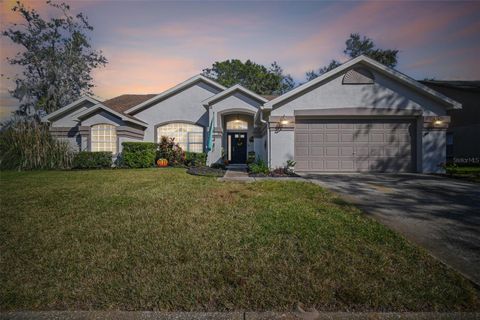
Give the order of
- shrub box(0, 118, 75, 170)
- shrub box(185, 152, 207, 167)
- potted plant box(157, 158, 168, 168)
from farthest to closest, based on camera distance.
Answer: shrub box(185, 152, 207, 167) → potted plant box(157, 158, 168, 168) → shrub box(0, 118, 75, 170)

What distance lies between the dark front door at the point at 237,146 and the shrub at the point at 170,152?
3830 mm

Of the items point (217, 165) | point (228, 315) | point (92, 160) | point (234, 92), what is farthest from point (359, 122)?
point (92, 160)

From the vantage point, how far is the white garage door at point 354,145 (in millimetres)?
10555

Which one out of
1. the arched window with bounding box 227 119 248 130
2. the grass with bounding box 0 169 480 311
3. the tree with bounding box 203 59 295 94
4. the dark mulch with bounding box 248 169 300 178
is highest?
the tree with bounding box 203 59 295 94

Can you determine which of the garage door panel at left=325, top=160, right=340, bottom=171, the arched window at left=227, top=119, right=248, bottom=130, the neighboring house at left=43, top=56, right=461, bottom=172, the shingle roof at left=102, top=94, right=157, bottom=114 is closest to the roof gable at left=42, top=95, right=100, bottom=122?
the shingle roof at left=102, top=94, right=157, bottom=114

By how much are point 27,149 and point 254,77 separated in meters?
38.6

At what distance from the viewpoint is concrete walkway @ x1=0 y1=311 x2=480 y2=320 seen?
1.85m

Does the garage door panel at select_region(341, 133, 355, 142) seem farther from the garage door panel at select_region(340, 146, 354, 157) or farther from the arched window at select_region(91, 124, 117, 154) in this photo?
the arched window at select_region(91, 124, 117, 154)

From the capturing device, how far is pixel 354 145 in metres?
10.6

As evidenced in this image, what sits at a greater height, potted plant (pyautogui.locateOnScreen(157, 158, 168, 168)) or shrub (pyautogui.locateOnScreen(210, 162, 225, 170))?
potted plant (pyautogui.locateOnScreen(157, 158, 168, 168))

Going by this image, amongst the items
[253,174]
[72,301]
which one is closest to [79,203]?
[72,301]

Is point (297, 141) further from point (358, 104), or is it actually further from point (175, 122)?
point (175, 122)

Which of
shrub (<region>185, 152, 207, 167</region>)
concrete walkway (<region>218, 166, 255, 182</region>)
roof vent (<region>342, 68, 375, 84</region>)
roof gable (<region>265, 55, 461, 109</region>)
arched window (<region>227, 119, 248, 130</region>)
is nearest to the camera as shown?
concrete walkway (<region>218, 166, 255, 182</region>)

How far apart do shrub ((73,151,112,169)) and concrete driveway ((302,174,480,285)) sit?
12880mm
